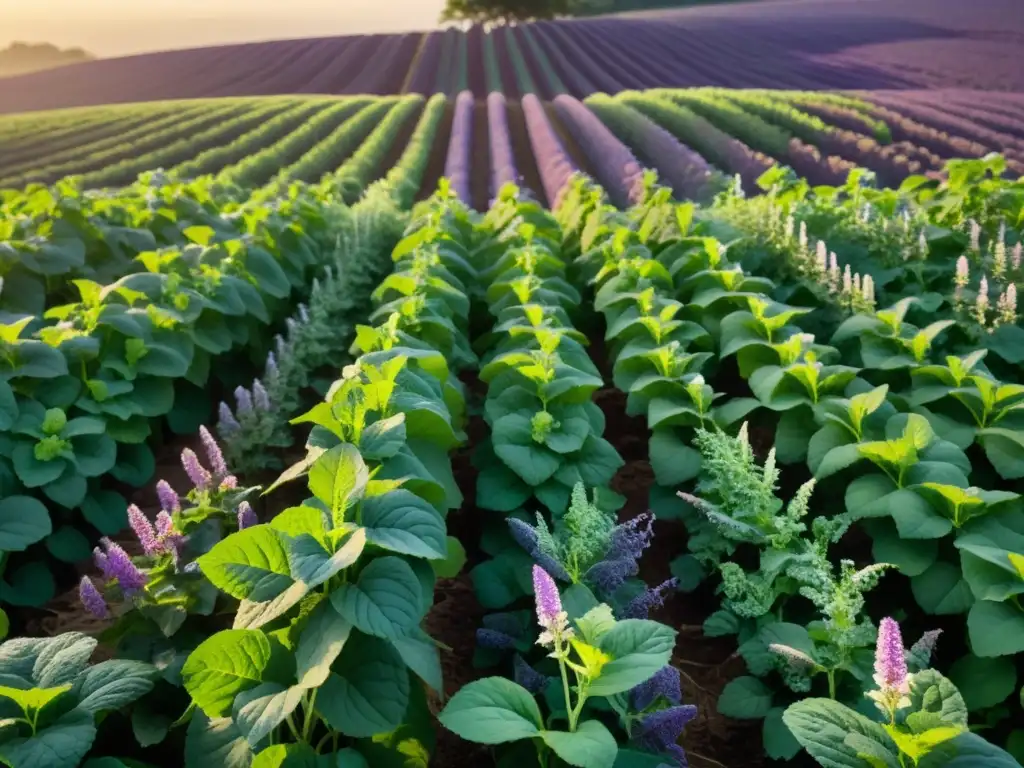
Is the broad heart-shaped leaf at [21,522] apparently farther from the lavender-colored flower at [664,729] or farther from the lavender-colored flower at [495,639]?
the lavender-colored flower at [664,729]

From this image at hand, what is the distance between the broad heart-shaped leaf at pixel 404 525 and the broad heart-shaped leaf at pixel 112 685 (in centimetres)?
53

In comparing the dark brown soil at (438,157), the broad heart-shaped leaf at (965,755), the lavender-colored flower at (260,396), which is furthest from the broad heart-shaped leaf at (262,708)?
the dark brown soil at (438,157)

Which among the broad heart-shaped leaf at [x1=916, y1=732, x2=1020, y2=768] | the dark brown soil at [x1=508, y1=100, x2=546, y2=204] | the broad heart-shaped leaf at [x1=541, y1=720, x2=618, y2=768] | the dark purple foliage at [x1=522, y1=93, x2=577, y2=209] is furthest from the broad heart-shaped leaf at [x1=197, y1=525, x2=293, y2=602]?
the dark brown soil at [x1=508, y1=100, x2=546, y2=204]

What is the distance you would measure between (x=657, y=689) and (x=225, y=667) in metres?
0.95

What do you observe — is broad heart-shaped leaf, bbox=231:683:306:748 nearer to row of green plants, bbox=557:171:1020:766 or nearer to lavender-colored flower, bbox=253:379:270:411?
row of green plants, bbox=557:171:1020:766

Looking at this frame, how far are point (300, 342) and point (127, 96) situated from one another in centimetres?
1593

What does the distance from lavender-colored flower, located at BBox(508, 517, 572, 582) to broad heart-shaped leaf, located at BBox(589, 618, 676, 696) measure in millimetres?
423

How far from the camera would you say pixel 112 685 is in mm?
1510

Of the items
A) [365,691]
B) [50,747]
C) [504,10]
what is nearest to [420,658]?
[365,691]

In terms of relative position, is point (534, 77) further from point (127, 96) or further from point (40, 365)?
point (40, 365)

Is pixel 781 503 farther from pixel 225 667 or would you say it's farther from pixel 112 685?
pixel 112 685

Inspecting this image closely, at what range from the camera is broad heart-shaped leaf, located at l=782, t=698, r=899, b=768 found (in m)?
1.28

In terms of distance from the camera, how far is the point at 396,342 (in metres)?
2.83

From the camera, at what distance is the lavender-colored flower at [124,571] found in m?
1.87
